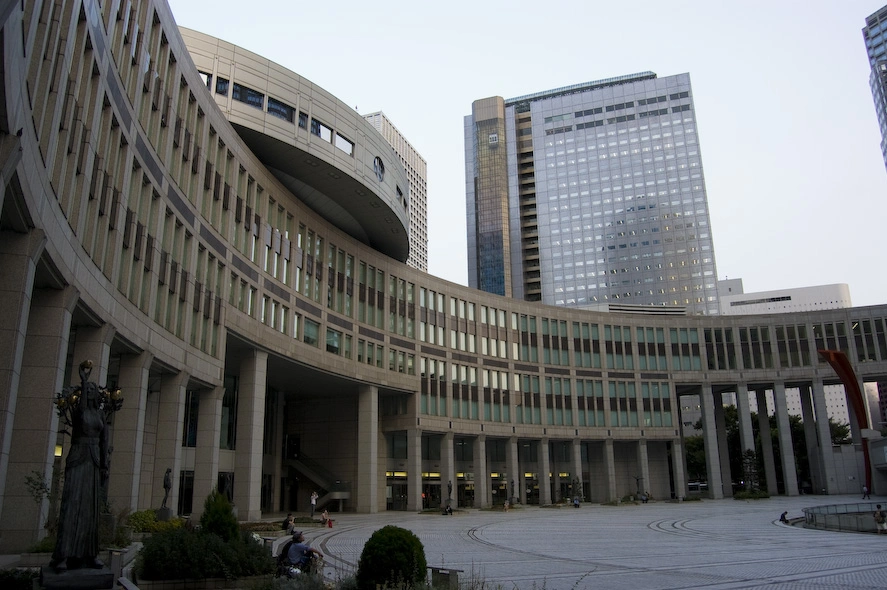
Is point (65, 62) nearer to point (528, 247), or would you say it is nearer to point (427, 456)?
point (427, 456)

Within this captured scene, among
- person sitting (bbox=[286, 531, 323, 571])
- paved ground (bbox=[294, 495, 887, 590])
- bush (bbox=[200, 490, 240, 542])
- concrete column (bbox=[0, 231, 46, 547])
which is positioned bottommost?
paved ground (bbox=[294, 495, 887, 590])

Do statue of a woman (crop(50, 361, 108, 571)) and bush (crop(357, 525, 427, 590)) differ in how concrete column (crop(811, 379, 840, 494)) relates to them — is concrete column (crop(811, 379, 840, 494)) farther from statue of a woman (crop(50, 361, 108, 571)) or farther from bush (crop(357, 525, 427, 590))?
statue of a woman (crop(50, 361, 108, 571))

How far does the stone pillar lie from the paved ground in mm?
32431

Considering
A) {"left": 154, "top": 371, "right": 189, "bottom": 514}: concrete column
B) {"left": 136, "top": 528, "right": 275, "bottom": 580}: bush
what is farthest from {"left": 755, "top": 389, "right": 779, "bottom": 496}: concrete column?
{"left": 136, "top": 528, "right": 275, "bottom": 580}: bush

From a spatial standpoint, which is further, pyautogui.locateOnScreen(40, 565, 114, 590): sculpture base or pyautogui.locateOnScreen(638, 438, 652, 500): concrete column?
pyautogui.locateOnScreen(638, 438, 652, 500): concrete column

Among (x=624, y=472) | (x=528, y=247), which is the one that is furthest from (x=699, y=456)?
(x=528, y=247)

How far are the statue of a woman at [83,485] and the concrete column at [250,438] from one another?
31228mm

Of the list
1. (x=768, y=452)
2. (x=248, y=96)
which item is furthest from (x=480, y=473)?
(x=248, y=96)

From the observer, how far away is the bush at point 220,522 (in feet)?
60.1

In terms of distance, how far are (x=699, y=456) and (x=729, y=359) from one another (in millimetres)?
37721

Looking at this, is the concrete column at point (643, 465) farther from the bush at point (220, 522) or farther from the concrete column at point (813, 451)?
the bush at point (220, 522)

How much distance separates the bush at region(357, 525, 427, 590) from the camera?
13.0m

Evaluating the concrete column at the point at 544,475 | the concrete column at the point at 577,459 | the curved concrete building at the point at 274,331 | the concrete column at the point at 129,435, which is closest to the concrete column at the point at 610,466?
the curved concrete building at the point at 274,331

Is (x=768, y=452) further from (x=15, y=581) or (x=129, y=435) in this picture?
(x=15, y=581)
